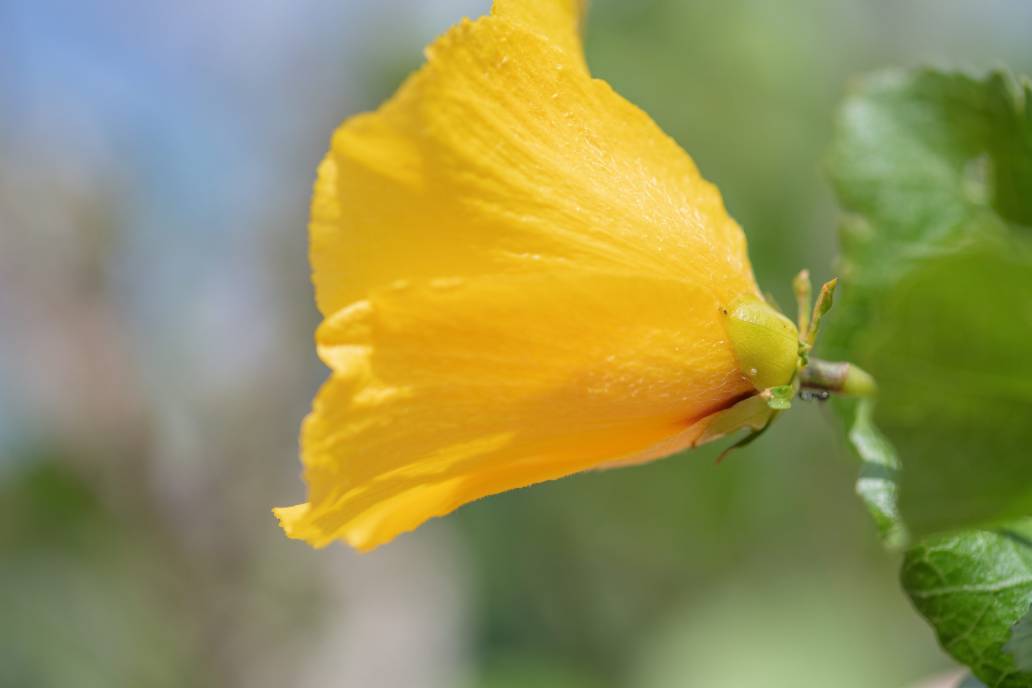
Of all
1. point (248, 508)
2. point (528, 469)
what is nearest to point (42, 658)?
point (248, 508)

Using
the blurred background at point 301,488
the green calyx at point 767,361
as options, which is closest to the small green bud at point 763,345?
the green calyx at point 767,361

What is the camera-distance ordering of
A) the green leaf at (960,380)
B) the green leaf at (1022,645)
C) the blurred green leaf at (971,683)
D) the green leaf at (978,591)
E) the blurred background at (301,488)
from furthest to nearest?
the blurred background at (301,488), the blurred green leaf at (971,683), the green leaf at (978,591), the green leaf at (1022,645), the green leaf at (960,380)

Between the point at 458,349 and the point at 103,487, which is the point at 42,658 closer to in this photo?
the point at 103,487

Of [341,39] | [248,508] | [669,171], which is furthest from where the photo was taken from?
[341,39]

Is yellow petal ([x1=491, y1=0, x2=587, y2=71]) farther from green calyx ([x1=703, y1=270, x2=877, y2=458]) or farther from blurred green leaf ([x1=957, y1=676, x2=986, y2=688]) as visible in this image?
blurred green leaf ([x1=957, y1=676, x2=986, y2=688])

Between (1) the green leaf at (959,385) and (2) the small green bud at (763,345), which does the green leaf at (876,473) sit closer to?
(2) the small green bud at (763,345)

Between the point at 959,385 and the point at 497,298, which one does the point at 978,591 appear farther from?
the point at 497,298

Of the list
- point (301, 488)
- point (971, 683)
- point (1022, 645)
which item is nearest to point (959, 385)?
point (1022, 645)

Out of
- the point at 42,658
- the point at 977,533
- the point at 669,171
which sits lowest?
the point at 42,658
